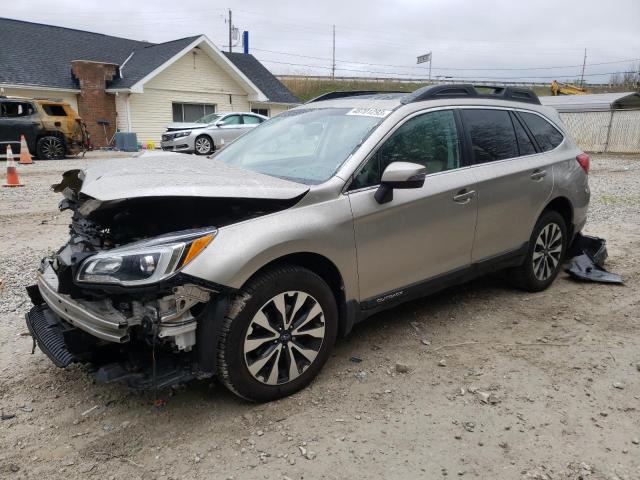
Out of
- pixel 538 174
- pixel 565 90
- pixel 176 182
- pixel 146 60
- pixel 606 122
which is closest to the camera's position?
pixel 176 182

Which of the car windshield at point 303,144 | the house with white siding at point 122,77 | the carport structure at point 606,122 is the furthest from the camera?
the carport structure at point 606,122

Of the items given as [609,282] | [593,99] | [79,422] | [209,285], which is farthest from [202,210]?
[593,99]

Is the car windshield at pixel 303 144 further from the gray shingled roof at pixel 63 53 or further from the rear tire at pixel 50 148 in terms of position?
the gray shingled roof at pixel 63 53

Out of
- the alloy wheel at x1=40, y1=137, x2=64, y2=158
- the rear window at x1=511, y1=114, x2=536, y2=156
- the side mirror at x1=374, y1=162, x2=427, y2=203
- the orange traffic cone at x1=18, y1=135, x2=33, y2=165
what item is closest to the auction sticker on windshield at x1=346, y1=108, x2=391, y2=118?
the side mirror at x1=374, y1=162, x2=427, y2=203

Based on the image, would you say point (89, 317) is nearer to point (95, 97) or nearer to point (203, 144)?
point (203, 144)

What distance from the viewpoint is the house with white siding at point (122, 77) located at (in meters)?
22.1

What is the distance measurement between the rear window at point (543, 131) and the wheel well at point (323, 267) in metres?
2.62

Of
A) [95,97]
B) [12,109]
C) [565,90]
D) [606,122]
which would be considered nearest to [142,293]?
[12,109]

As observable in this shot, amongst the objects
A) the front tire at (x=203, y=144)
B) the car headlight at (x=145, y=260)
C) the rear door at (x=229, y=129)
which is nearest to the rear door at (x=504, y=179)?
the car headlight at (x=145, y=260)

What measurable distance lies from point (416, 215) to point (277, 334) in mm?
1289

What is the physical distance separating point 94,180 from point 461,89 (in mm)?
2836

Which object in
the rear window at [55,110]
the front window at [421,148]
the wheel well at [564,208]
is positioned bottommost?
the wheel well at [564,208]

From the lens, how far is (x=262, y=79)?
96.3 feet

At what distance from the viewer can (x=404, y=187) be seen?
3.20 m
